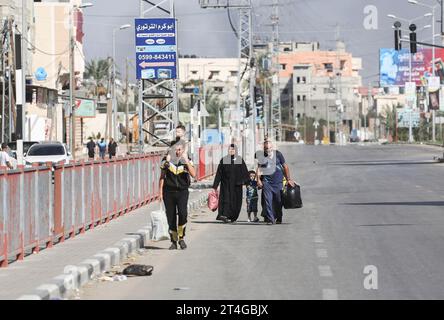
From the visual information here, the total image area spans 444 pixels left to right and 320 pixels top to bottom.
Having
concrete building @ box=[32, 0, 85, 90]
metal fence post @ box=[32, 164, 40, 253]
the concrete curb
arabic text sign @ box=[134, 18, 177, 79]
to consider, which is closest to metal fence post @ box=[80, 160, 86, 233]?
the concrete curb

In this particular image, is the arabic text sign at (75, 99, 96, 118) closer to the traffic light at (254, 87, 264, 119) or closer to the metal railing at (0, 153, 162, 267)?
the traffic light at (254, 87, 264, 119)

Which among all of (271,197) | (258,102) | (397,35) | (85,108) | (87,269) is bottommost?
(87,269)

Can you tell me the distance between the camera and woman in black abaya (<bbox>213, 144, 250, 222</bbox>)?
2328cm

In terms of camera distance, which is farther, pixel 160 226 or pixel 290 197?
pixel 290 197

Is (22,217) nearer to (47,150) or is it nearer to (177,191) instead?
(177,191)

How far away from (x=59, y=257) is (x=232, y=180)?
8.07 meters

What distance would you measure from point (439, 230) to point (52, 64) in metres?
65.4

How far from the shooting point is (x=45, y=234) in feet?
56.5

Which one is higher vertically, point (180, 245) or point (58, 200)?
point (58, 200)

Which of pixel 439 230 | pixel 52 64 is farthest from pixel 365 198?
pixel 52 64

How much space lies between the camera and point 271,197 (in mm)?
22312

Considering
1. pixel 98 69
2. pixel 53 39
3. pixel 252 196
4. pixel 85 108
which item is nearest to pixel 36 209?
pixel 252 196

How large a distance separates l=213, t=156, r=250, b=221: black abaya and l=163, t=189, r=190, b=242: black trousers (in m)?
5.41

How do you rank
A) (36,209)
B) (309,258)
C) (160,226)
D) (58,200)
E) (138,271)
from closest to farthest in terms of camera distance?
(138,271) → (309,258) → (36,209) → (58,200) → (160,226)
